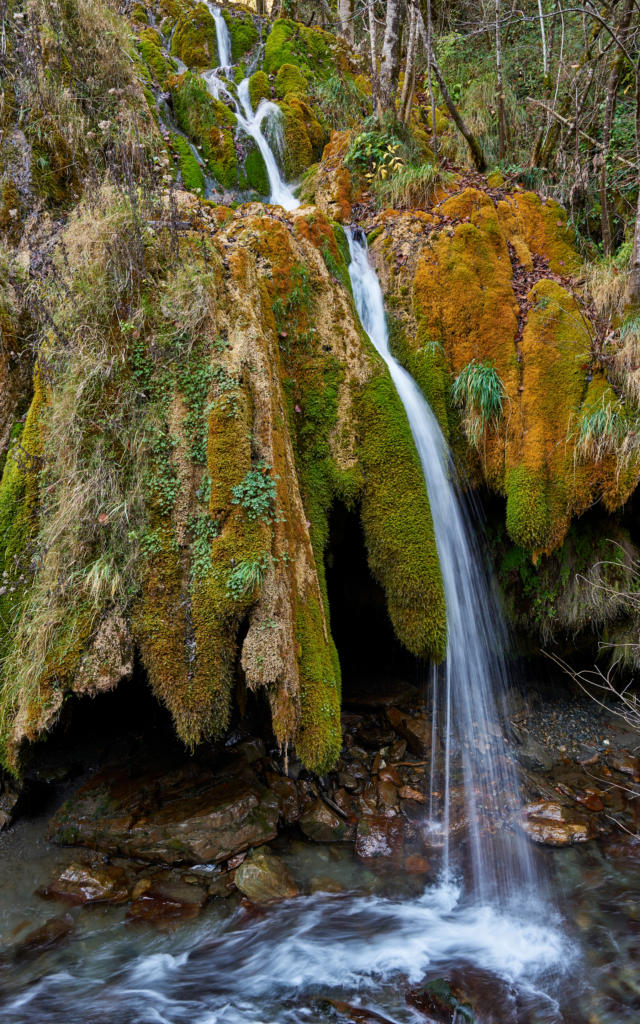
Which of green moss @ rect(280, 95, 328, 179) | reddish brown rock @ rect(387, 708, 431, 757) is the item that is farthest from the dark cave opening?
green moss @ rect(280, 95, 328, 179)

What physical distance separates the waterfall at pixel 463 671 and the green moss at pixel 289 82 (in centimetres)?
840

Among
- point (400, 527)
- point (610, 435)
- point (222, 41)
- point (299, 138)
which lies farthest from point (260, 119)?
point (400, 527)

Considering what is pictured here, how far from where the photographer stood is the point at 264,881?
4.19 meters

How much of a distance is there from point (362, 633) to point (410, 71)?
29.5ft

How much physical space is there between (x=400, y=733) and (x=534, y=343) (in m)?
4.40

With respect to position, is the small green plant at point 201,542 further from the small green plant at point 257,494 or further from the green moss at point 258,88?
the green moss at point 258,88

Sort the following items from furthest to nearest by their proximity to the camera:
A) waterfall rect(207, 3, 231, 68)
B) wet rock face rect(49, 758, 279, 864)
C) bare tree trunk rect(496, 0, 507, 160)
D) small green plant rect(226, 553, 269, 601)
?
1. waterfall rect(207, 3, 231, 68)
2. bare tree trunk rect(496, 0, 507, 160)
3. wet rock face rect(49, 758, 279, 864)
4. small green plant rect(226, 553, 269, 601)

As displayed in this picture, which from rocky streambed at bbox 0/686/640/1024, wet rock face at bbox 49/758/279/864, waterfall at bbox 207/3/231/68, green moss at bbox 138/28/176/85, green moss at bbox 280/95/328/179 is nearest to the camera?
rocky streambed at bbox 0/686/640/1024

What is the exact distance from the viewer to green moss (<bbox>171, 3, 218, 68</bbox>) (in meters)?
12.1

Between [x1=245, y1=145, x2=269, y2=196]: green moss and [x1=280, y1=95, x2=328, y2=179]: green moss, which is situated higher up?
[x1=280, y1=95, x2=328, y2=179]: green moss

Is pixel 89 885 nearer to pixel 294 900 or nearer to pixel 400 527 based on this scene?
pixel 294 900

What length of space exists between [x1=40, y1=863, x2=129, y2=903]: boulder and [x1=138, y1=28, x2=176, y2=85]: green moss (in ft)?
41.2

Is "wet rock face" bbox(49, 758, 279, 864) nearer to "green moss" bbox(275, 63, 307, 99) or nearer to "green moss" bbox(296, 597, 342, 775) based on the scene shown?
"green moss" bbox(296, 597, 342, 775)

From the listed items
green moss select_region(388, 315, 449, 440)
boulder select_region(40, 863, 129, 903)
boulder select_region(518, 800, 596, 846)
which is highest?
green moss select_region(388, 315, 449, 440)
